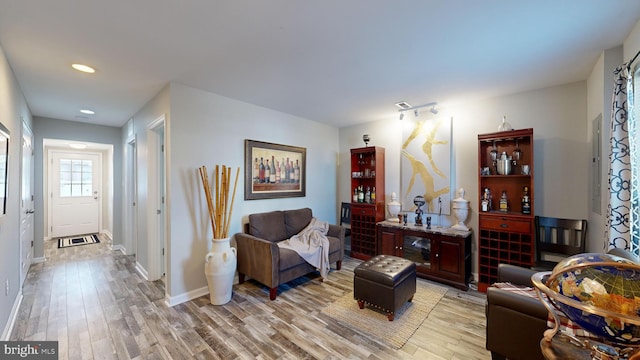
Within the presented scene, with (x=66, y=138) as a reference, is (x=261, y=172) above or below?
below

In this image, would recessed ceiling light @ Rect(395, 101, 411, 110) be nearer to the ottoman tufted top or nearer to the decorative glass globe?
the ottoman tufted top

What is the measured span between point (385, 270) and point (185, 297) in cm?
232

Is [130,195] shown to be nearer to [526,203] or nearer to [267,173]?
[267,173]

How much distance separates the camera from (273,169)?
387cm

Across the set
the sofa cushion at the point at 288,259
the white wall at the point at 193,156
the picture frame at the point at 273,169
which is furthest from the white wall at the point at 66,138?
the sofa cushion at the point at 288,259

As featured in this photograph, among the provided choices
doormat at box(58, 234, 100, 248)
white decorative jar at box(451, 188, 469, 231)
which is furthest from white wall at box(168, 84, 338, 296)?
doormat at box(58, 234, 100, 248)

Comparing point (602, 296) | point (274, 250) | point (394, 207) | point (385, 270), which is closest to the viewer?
point (602, 296)

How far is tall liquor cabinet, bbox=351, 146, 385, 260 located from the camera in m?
4.24

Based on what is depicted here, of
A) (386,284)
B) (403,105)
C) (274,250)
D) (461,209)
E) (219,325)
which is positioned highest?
(403,105)

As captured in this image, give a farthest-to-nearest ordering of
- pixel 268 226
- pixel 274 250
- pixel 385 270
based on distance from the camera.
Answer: pixel 268 226 → pixel 274 250 → pixel 385 270

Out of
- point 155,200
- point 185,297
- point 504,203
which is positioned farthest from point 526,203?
point 155,200

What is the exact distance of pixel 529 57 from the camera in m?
2.22

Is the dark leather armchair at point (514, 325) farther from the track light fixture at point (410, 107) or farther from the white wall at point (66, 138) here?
the white wall at point (66, 138)

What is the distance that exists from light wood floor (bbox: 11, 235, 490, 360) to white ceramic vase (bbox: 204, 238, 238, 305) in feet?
0.37
